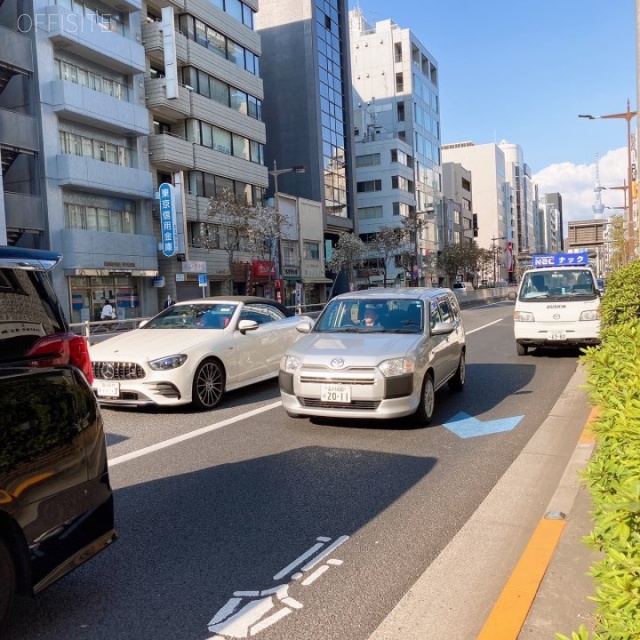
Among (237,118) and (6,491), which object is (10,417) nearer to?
(6,491)

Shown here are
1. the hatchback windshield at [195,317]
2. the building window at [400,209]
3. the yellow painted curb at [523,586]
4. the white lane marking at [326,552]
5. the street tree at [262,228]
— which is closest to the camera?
the yellow painted curb at [523,586]

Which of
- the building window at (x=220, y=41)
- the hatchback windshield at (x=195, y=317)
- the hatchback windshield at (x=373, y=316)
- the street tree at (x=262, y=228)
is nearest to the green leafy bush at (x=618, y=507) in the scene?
the hatchback windshield at (x=373, y=316)

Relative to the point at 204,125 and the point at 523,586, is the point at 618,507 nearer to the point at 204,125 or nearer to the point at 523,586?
the point at 523,586

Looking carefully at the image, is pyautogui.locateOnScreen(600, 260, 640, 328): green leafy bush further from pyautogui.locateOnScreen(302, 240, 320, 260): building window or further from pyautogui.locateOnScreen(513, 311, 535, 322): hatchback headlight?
pyautogui.locateOnScreen(302, 240, 320, 260): building window

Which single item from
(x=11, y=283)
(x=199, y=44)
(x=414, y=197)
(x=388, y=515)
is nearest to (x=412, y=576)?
(x=388, y=515)

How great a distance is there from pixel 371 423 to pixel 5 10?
94.8 ft

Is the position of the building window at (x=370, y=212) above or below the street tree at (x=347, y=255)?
above

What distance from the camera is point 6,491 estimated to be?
2514 millimetres

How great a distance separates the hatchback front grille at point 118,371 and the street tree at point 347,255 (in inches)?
1718

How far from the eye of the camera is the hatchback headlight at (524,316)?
12.6 meters

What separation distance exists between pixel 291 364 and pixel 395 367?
1.17 meters

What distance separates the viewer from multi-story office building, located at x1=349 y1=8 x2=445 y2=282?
7000 centimetres

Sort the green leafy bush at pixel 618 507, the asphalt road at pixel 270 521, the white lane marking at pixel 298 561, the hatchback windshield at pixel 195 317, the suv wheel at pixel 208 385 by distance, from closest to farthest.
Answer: the green leafy bush at pixel 618 507
the asphalt road at pixel 270 521
the white lane marking at pixel 298 561
the suv wheel at pixel 208 385
the hatchback windshield at pixel 195 317

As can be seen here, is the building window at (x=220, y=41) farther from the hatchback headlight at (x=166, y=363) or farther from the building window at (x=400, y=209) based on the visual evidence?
the hatchback headlight at (x=166, y=363)
